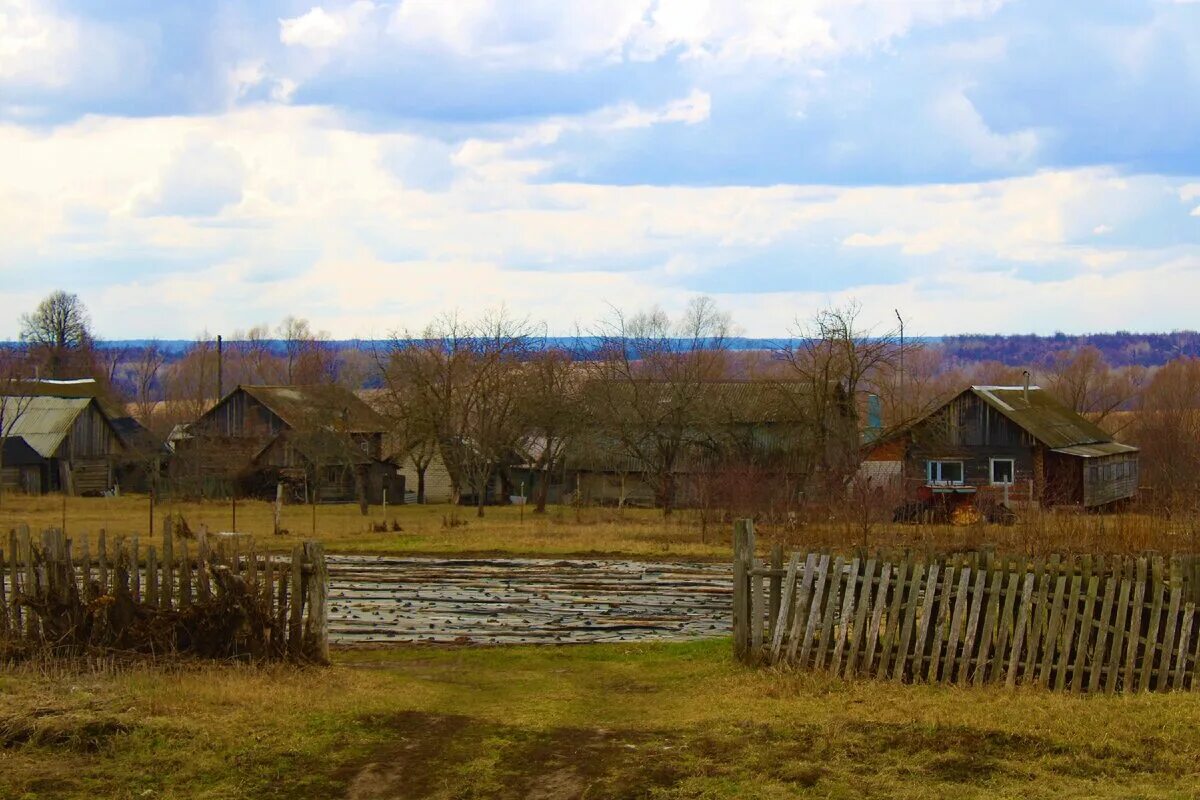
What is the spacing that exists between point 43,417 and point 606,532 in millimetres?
40806

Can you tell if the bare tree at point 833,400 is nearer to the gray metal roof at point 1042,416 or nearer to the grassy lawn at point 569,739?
the gray metal roof at point 1042,416

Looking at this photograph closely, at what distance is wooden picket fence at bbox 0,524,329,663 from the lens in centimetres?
1340

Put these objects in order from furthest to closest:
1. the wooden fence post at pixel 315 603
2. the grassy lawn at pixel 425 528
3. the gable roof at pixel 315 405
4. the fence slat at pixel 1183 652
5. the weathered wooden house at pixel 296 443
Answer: the gable roof at pixel 315 405
the weathered wooden house at pixel 296 443
the grassy lawn at pixel 425 528
the wooden fence post at pixel 315 603
the fence slat at pixel 1183 652

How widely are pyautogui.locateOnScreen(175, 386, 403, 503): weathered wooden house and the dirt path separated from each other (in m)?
28.3

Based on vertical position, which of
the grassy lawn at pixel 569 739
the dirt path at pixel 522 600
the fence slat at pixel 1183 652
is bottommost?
the dirt path at pixel 522 600

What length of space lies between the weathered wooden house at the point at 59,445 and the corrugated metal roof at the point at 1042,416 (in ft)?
140

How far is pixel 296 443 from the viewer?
190 ft

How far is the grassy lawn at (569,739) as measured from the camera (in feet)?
30.5

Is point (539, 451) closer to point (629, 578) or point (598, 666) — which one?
point (629, 578)

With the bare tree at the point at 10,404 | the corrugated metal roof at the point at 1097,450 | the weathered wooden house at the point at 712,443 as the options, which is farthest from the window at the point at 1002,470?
the bare tree at the point at 10,404

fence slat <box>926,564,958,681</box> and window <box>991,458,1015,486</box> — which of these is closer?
fence slat <box>926,564,958,681</box>

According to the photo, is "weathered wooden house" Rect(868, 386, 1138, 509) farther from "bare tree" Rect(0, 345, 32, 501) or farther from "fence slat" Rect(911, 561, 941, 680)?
"bare tree" Rect(0, 345, 32, 501)

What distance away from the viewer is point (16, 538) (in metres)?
14.1

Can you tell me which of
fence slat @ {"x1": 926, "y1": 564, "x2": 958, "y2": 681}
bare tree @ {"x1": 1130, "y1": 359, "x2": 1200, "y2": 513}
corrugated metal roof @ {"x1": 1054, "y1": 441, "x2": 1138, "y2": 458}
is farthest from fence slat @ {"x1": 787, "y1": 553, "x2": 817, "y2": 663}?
corrugated metal roof @ {"x1": 1054, "y1": 441, "x2": 1138, "y2": 458}
